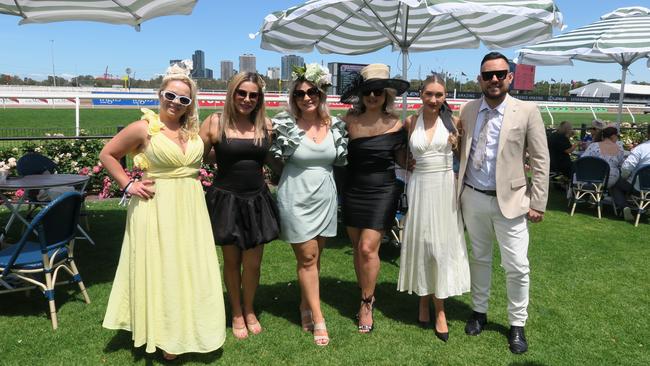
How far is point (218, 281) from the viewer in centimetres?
309

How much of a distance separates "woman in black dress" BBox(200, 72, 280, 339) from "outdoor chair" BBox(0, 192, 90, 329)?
47.7 inches

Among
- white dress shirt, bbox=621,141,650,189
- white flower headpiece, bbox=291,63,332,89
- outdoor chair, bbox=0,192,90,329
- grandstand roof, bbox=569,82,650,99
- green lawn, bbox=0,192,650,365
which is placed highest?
grandstand roof, bbox=569,82,650,99

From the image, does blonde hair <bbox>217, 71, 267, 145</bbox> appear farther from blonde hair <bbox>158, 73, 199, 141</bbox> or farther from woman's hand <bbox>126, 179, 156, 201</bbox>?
woman's hand <bbox>126, 179, 156, 201</bbox>

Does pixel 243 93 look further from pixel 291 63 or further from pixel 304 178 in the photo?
pixel 291 63

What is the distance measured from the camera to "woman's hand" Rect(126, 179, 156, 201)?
282 centimetres

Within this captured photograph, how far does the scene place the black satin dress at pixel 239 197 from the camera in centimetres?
311

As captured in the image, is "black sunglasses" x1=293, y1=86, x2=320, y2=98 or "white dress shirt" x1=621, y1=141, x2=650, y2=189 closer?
"black sunglasses" x1=293, y1=86, x2=320, y2=98

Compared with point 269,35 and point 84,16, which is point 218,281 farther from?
point 269,35

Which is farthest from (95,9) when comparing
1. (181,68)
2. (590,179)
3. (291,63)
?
(590,179)

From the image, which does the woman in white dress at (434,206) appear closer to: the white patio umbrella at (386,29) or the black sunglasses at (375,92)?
the black sunglasses at (375,92)

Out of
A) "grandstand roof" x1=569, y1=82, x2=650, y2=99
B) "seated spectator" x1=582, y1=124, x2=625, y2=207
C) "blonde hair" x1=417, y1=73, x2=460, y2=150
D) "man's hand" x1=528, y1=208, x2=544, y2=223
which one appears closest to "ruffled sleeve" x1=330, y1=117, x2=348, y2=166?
"blonde hair" x1=417, y1=73, x2=460, y2=150

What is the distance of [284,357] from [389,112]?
1.92 metres

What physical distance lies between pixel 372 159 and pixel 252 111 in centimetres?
92

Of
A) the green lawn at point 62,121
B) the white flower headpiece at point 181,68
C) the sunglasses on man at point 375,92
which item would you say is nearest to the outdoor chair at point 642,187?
the sunglasses on man at point 375,92
